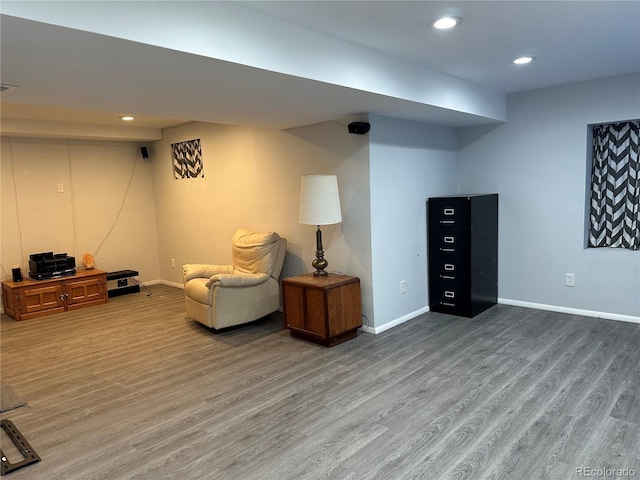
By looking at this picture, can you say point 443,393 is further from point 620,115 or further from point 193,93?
point 620,115

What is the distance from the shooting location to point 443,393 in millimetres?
2801

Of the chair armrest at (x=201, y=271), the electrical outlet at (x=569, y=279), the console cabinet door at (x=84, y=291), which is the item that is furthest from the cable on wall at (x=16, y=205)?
the electrical outlet at (x=569, y=279)

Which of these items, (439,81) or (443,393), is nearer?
(443,393)

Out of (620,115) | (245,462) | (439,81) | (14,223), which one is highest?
(439,81)

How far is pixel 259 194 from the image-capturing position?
4859 mm

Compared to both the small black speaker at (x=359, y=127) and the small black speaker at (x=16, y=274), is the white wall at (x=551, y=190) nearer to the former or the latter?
the small black speaker at (x=359, y=127)

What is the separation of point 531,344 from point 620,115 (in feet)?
7.37

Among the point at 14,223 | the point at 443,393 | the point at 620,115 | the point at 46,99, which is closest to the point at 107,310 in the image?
the point at 14,223

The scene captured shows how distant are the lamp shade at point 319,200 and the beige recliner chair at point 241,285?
843mm

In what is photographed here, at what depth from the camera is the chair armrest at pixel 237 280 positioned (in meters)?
4.04

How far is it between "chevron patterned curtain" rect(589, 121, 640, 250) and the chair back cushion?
317 cm

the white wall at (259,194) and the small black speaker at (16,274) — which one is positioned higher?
the white wall at (259,194)

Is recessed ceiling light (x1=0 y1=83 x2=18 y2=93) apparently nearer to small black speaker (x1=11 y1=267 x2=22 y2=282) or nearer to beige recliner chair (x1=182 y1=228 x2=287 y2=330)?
beige recliner chair (x1=182 y1=228 x2=287 y2=330)

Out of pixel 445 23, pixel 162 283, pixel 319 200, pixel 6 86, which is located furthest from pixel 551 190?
pixel 162 283
